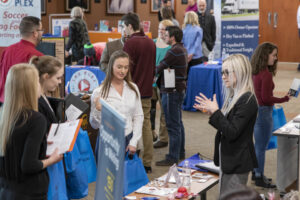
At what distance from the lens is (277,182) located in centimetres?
507

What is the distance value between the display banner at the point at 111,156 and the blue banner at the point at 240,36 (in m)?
4.50

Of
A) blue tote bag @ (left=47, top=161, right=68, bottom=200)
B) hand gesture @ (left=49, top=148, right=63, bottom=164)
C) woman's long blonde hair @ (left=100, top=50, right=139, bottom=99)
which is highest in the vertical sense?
woman's long blonde hair @ (left=100, top=50, right=139, bottom=99)

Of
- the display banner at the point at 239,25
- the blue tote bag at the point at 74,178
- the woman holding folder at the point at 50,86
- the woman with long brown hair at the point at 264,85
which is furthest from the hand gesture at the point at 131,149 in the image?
the display banner at the point at 239,25

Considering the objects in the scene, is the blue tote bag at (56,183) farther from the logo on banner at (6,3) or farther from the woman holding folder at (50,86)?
the logo on banner at (6,3)

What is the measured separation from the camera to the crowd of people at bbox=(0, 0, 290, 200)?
2785 millimetres

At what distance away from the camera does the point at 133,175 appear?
3.92m

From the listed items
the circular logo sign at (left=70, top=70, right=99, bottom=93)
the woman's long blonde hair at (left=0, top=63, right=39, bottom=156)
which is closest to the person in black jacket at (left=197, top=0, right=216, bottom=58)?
the circular logo sign at (left=70, top=70, right=99, bottom=93)

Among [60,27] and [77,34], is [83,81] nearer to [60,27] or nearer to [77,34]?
[77,34]

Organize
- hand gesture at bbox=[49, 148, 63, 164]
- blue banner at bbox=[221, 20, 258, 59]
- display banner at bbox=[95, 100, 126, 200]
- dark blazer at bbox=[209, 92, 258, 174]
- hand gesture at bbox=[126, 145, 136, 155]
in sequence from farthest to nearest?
blue banner at bbox=[221, 20, 258, 59] → hand gesture at bbox=[126, 145, 136, 155] → dark blazer at bbox=[209, 92, 258, 174] → hand gesture at bbox=[49, 148, 63, 164] → display banner at bbox=[95, 100, 126, 200]

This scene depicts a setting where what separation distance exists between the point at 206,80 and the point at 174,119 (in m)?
3.06

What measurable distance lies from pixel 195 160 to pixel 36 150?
6.05ft

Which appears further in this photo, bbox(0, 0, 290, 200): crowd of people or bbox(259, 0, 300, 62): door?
bbox(259, 0, 300, 62): door

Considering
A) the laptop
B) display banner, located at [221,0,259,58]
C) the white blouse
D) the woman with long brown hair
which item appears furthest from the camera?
display banner, located at [221,0,259,58]

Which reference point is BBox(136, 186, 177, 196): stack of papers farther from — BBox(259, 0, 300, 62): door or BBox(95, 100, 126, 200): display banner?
BBox(259, 0, 300, 62): door
